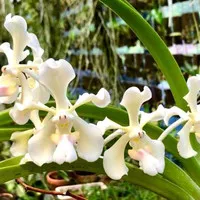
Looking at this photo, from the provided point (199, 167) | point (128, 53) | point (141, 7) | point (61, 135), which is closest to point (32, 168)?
point (61, 135)

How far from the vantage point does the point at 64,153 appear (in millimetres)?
463

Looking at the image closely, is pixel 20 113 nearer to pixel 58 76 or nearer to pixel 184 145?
pixel 58 76

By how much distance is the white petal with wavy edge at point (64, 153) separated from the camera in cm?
46

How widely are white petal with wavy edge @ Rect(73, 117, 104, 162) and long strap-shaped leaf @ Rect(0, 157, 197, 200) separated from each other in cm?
6

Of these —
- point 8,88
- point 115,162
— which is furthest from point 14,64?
point 115,162

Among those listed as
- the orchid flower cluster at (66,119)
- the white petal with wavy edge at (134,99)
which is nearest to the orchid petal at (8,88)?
the orchid flower cluster at (66,119)

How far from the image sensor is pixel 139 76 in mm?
2494

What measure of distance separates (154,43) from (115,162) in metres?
0.19

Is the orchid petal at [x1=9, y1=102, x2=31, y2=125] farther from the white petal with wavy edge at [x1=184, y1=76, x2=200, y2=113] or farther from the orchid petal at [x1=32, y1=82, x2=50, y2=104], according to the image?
the white petal with wavy edge at [x1=184, y1=76, x2=200, y2=113]

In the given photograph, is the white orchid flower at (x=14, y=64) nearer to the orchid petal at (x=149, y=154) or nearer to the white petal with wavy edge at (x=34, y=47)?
the white petal with wavy edge at (x=34, y=47)

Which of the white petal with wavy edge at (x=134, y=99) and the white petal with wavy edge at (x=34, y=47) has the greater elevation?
the white petal with wavy edge at (x=34, y=47)

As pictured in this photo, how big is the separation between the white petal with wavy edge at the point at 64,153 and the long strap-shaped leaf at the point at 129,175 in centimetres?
9

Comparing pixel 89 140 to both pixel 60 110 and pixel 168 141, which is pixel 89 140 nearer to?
pixel 60 110

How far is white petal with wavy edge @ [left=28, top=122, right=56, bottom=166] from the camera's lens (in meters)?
0.49
